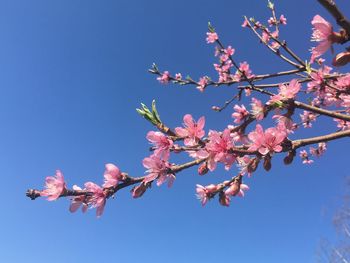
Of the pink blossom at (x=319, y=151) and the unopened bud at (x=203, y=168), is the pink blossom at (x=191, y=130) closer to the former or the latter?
the unopened bud at (x=203, y=168)

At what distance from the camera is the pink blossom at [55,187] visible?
221 cm

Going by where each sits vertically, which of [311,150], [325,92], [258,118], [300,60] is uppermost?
[311,150]

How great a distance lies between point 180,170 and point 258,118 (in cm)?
57

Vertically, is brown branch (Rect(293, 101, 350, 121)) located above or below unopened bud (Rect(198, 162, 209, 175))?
above

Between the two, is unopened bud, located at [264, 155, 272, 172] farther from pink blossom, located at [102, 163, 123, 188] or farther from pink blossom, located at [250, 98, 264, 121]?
pink blossom, located at [102, 163, 123, 188]

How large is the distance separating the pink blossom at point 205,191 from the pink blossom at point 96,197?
0.62m

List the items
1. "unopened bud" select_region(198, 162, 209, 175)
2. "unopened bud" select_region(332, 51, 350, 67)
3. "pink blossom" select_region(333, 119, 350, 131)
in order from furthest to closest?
"pink blossom" select_region(333, 119, 350, 131)
"unopened bud" select_region(198, 162, 209, 175)
"unopened bud" select_region(332, 51, 350, 67)

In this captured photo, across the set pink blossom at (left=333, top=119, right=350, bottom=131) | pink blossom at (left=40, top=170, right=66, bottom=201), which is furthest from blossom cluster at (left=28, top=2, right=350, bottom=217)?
pink blossom at (left=333, top=119, right=350, bottom=131)

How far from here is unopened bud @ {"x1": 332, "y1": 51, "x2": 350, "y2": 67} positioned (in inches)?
64.5

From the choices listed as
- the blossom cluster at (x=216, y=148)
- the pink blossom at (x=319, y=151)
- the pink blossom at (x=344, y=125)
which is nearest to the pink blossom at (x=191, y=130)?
the blossom cluster at (x=216, y=148)

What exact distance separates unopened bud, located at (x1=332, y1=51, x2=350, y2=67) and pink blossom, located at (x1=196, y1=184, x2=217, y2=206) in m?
1.08

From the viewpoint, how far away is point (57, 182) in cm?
222

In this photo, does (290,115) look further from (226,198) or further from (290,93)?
(226,198)

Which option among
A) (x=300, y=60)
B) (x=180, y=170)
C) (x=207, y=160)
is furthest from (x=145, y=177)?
(x=300, y=60)
